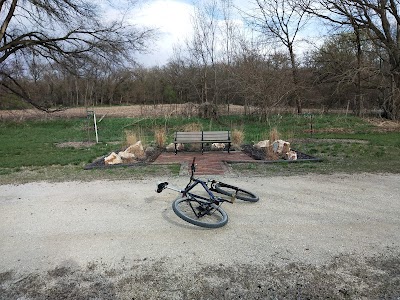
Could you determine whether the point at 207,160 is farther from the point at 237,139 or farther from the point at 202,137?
the point at 237,139

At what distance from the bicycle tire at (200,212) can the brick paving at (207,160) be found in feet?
8.35

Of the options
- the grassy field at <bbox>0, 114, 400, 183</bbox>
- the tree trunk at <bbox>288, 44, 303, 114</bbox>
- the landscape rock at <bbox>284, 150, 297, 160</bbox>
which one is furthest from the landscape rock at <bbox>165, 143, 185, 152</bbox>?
the tree trunk at <bbox>288, 44, 303, 114</bbox>

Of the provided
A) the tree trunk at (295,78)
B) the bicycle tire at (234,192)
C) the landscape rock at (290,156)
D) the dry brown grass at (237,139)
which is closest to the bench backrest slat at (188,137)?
the dry brown grass at (237,139)

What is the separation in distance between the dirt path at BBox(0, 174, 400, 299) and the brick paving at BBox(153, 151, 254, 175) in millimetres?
2061

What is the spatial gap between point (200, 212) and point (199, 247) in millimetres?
758

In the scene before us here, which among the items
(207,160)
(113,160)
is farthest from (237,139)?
(113,160)

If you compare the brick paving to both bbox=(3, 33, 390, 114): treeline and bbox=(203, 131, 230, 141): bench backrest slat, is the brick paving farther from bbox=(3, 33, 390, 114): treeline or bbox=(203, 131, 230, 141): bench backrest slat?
bbox=(3, 33, 390, 114): treeline

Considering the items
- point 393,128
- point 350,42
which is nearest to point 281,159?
point 393,128

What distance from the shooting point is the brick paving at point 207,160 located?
716 cm

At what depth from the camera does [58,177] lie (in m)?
6.73

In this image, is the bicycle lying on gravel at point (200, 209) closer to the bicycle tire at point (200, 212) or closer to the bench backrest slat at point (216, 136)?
the bicycle tire at point (200, 212)

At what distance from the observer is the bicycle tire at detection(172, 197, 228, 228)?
3801mm

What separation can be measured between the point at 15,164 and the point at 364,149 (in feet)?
30.7

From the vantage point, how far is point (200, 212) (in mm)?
4070
